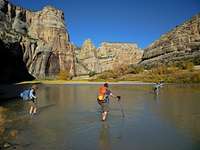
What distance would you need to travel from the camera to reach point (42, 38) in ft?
578

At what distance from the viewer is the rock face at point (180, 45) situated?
116 m

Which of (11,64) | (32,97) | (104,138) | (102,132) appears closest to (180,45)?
(11,64)

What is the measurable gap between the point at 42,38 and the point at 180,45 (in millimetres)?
88080

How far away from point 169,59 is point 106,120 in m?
113

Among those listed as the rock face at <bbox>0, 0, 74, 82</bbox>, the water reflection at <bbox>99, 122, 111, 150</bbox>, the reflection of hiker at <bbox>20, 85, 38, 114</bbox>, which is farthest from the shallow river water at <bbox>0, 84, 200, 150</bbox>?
the rock face at <bbox>0, 0, 74, 82</bbox>

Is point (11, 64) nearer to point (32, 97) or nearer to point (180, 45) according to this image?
point (180, 45)

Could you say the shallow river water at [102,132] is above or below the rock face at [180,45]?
below

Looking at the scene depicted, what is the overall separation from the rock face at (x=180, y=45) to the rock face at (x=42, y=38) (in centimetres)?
5915

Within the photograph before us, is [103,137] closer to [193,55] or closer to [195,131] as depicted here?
[195,131]

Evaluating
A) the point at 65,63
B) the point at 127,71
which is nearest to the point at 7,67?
the point at 127,71

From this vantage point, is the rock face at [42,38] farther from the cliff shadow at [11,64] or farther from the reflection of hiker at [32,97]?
the reflection of hiker at [32,97]

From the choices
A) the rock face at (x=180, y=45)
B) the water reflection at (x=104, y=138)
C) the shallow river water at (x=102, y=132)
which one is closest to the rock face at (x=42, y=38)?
the rock face at (x=180, y=45)

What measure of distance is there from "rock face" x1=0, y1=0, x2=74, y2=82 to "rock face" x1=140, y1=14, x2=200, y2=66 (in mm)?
59147

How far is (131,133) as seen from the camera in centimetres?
1222
